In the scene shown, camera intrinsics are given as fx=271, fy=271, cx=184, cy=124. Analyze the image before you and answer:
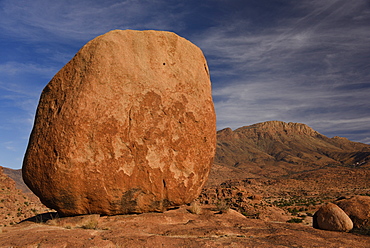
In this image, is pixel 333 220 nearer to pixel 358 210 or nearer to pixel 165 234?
pixel 358 210

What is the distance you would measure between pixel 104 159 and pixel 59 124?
1.37 metres

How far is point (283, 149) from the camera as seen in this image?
107 metres

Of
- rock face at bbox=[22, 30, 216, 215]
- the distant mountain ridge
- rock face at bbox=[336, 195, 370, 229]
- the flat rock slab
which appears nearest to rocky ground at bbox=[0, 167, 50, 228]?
rock face at bbox=[22, 30, 216, 215]

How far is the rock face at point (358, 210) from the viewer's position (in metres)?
7.72

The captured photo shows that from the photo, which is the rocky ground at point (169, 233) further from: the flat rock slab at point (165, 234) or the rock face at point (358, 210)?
the rock face at point (358, 210)

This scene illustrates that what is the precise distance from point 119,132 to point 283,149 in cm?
10896

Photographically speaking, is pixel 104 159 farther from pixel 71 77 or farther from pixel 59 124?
pixel 71 77

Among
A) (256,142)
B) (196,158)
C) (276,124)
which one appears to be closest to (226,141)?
(256,142)

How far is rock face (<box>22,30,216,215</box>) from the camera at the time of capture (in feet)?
21.2

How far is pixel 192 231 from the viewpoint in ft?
19.4

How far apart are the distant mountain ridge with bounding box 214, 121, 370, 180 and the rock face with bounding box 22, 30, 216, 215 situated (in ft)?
228

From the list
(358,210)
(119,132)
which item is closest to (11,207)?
(119,132)

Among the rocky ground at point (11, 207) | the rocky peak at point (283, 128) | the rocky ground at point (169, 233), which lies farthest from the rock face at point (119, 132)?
the rocky peak at point (283, 128)

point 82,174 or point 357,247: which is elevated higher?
point 82,174
